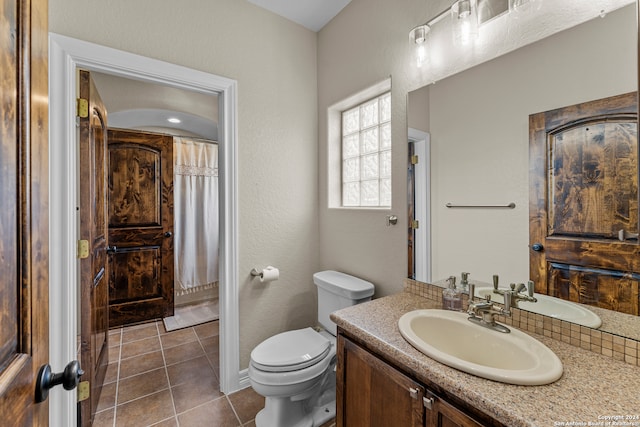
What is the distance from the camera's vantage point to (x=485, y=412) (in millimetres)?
670

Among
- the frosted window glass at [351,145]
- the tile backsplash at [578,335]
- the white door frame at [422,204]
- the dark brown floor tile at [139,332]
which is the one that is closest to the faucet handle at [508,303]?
the tile backsplash at [578,335]

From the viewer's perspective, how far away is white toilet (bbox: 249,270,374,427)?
143 cm

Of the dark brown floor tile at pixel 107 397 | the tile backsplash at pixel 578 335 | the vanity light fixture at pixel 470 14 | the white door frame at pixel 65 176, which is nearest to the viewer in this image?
the tile backsplash at pixel 578 335

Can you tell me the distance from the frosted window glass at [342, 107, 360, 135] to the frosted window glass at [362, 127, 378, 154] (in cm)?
11

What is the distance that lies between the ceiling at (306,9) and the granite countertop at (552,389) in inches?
83.9

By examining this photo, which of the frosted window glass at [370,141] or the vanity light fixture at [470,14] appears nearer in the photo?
the vanity light fixture at [470,14]

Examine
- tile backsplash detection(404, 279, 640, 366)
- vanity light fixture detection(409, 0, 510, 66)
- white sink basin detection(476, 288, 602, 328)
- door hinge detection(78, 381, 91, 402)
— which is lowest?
door hinge detection(78, 381, 91, 402)

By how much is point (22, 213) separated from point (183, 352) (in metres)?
2.32

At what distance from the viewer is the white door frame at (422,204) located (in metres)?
1.45

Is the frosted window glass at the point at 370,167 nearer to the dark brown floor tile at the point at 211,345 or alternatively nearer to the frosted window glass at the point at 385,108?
the frosted window glass at the point at 385,108

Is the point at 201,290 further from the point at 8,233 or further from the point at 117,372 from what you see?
the point at 8,233

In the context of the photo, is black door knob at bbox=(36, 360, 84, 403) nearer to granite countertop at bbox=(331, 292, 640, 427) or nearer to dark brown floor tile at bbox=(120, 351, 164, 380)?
granite countertop at bbox=(331, 292, 640, 427)

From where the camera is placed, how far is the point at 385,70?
168cm

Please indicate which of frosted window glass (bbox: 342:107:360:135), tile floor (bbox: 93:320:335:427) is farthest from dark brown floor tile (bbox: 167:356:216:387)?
frosted window glass (bbox: 342:107:360:135)
